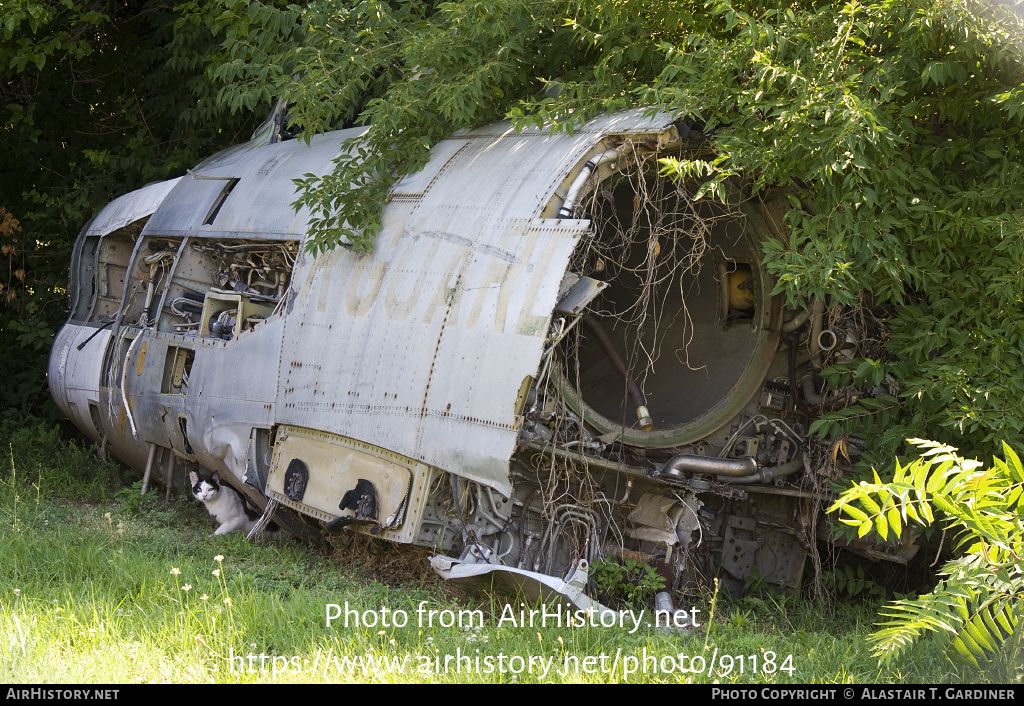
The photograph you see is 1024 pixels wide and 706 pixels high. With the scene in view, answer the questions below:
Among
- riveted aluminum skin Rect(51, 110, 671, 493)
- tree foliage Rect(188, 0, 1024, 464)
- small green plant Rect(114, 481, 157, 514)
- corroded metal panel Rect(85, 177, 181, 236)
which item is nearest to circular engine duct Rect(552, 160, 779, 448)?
tree foliage Rect(188, 0, 1024, 464)

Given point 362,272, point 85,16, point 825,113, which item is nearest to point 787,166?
point 825,113

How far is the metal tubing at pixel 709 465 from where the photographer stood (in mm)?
6340

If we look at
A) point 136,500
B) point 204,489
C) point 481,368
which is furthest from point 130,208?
point 481,368

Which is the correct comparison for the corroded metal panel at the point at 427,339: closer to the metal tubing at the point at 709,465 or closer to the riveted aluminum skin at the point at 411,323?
the riveted aluminum skin at the point at 411,323

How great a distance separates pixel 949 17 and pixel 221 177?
610 cm

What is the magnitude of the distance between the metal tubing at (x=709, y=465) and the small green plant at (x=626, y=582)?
2.44 feet

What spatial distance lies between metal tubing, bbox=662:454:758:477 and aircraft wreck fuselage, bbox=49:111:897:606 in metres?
0.02

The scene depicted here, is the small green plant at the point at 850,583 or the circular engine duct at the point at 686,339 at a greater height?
the circular engine duct at the point at 686,339

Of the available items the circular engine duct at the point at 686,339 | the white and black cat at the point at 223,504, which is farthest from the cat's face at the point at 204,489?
the circular engine duct at the point at 686,339

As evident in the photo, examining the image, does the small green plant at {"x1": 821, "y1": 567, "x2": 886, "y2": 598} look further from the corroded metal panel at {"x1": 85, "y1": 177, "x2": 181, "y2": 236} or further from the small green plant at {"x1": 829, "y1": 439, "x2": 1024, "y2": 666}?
the corroded metal panel at {"x1": 85, "y1": 177, "x2": 181, "y2": 236}

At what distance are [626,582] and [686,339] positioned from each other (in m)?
2.79

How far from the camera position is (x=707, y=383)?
7.55 metres

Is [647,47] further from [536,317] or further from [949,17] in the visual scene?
[536,317]

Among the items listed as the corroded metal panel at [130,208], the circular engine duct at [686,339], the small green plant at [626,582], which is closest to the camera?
the small green plant at [626,582]
